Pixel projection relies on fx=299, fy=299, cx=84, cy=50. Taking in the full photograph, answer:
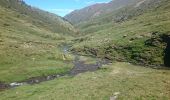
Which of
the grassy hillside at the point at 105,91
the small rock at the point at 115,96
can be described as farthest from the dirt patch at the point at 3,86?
the small rock at the point at 115,96

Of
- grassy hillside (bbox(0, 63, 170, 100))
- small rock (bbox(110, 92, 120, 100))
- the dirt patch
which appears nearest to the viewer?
grassy hillside (bbox(0, 63, 170, 100))

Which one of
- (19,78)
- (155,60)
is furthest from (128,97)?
(155,60)

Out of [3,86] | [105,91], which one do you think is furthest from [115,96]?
[3,86]

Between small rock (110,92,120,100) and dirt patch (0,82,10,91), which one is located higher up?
small rock (110,92,120,100)

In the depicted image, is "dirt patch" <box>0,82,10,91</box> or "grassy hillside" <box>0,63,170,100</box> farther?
"dirt patch" <box>0,82,10,91</box>

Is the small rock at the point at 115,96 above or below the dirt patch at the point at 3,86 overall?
above

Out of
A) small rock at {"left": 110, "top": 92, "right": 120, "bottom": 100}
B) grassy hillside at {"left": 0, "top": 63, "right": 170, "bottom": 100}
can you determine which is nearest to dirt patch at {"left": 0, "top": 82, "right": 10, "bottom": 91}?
grassy hillside at {"left": 0, "top": 63, "right": 170, "bottom": 100}

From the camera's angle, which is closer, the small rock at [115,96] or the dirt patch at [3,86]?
the small rock at [115,96]

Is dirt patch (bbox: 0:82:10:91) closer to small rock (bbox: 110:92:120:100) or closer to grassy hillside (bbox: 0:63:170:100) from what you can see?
grassy hillside (bbox: 0:63:170:100)

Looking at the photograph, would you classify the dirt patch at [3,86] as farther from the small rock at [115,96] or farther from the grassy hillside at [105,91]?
the small rock at [115,96]

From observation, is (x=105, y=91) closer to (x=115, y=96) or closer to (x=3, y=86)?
(x=115, y=96)

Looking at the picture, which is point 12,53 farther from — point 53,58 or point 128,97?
point 128,97

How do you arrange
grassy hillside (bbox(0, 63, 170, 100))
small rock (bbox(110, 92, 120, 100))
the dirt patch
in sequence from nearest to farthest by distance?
1. grassy hillside (bbox(0, 63, 170, 100))
2. small rock (bbox(110, 92, 120, 100))
3. the dirt patch

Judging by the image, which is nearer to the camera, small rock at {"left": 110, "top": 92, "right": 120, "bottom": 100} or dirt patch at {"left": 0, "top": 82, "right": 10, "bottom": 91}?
small rock at {"left": 110, "top": 92, "right": 120, "bottom": 100}
